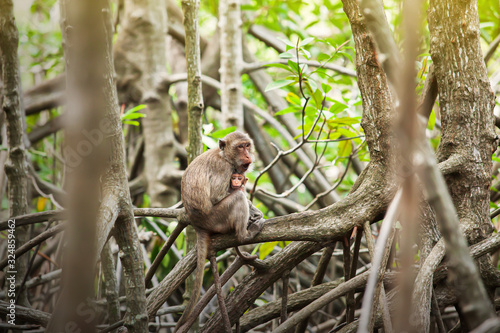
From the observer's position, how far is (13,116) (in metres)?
3.79

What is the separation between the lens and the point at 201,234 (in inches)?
124

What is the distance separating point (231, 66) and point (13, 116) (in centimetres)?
248

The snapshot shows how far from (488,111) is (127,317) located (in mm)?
2986

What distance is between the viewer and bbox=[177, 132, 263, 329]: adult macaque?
310cm

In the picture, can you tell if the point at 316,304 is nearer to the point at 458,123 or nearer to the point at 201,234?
the point at 201,234

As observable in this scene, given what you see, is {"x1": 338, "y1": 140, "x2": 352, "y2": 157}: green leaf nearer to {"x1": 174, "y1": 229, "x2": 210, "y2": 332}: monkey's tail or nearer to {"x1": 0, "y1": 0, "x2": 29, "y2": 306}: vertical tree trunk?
{"x1": 174, "y1": 229, "x2": 210, "y2": 332}: monkey's tail

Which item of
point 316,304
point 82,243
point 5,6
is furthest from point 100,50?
point 5,6

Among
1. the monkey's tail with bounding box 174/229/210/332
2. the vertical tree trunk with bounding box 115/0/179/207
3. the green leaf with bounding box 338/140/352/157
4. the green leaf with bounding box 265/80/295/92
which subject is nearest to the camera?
the monkey's tail with bounding box 174/229/210/332

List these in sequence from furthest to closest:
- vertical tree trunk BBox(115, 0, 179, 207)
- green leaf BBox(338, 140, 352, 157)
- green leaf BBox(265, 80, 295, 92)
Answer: vertical tree trunk BBox(115, 0, 179, 207)
green leaf BBox(338, 140, 352, 157)
green leaf BBox(265, 80, 295, 92)

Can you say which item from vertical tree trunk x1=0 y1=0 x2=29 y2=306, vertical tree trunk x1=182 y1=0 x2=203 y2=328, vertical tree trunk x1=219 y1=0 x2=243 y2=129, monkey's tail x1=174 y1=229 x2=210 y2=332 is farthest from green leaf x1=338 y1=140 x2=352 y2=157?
vertical tree trunk x1=0 y1=0 x2=29 y2=306

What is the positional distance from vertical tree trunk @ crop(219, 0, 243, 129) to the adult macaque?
4.50 ft

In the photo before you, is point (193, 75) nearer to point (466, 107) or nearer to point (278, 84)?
point (278, 84)

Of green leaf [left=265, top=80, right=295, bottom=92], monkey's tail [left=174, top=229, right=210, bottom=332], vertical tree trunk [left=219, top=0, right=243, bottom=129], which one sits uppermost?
vertical tree trunk [left=219, top=0, right=243, bottom=129]

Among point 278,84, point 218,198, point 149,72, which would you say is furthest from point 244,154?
point 149,72
